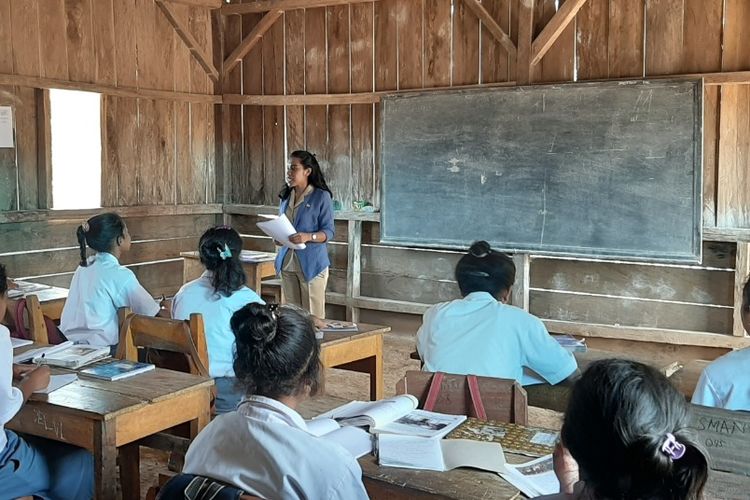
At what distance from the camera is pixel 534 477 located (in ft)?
6.46

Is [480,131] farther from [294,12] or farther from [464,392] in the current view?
[464,392]

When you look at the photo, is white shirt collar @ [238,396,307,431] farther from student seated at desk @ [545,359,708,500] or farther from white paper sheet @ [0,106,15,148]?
white paper sheet @ [0,106,15,148]

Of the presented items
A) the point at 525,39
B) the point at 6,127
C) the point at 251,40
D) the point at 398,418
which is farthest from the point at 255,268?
the point at 398,418

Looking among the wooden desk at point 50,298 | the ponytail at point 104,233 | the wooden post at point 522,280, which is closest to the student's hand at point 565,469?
the ponytail at point 104,233

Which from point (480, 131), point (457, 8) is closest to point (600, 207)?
point (480, 131)

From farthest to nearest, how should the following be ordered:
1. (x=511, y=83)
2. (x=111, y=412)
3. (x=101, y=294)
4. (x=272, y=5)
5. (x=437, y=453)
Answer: (x=272, y=5)
(x=511, y=83)
(x=101, y=294)
(x=111, y=412)
(x=437, y=453)

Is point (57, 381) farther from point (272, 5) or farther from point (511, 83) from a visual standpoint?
point (272, 5)

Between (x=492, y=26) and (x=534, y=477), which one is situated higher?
(x=492, y=26)

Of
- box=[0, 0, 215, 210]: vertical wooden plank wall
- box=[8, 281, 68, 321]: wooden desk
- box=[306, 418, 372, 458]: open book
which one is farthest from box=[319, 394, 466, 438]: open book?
box=[0, 0, 215, 210]: vertical wooden plank wall

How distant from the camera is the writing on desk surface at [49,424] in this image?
8.41ft

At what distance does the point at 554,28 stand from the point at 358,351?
131 inches

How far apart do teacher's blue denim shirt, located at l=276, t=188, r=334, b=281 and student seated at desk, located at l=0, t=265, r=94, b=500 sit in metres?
2.86

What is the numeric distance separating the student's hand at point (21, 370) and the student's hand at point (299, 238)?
263 centimetres

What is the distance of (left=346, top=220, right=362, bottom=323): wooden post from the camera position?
23.8 ft
